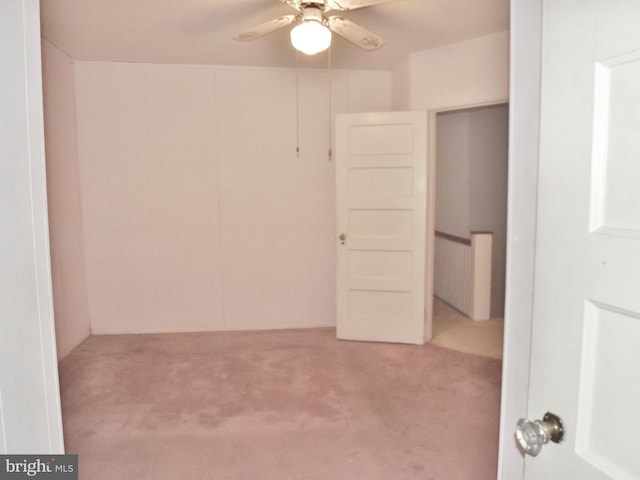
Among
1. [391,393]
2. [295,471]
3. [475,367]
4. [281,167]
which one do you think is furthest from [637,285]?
[281,167]

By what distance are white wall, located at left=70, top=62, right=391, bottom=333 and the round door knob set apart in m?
3.65

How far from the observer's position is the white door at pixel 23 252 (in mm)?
825

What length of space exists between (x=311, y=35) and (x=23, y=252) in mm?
1866

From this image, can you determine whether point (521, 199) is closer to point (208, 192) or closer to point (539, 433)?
point (539, 433)

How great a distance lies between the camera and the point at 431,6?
2.85 m

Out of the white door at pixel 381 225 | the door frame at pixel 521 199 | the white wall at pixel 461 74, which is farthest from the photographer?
the white door at pixel 381 225

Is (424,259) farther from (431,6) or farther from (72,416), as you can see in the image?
(72,416)

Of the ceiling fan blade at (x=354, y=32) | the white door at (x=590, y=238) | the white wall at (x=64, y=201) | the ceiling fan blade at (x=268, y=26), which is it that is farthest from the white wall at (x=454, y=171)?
the white door at (x=590, y=238)

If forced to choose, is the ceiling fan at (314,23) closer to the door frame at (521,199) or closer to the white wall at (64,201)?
the door frame at (521,199)

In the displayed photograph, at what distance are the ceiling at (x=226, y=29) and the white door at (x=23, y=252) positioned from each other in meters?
2.19

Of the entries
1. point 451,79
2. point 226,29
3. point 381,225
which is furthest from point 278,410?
point 451,79

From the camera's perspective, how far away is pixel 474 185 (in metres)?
5.20

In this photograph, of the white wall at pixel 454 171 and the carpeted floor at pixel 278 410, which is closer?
the carpeted floor at pixel 278 410

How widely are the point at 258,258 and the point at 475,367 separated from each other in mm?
2227
